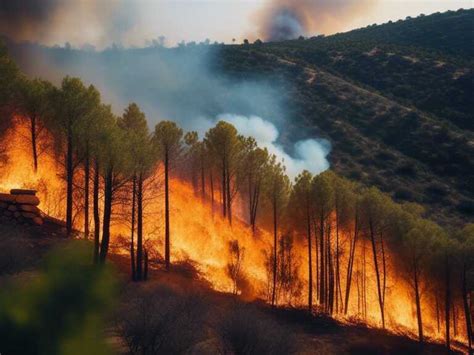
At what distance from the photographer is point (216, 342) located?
26375 millimetres

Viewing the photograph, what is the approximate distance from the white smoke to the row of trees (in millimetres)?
31915

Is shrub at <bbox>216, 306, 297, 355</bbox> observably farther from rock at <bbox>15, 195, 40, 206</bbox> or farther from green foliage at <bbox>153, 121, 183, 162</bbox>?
green foliage at <bbox>153, 121, 183, 162</bbox>

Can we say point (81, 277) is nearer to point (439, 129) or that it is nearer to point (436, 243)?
point (436, 243)

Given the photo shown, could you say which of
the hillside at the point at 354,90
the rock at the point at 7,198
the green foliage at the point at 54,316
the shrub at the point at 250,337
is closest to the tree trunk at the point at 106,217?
the rock at the point at 7,198

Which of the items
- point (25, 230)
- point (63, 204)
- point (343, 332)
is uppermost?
point (63, 204)

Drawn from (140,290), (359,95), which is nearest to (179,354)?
(140,290)

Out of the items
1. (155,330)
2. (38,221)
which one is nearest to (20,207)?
(38,221)

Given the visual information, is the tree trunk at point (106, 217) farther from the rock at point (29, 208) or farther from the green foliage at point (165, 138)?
the green foliage at point (165, 138)

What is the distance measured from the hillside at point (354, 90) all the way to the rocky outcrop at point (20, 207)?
61.6 m

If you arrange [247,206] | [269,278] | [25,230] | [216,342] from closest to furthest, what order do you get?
[216,342] < [25,230] < [269,278] < [247,206]

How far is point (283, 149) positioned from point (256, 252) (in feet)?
154

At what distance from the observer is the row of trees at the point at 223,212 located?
128 feet

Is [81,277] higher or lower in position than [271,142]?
lower

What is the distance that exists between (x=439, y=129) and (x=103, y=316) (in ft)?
320
